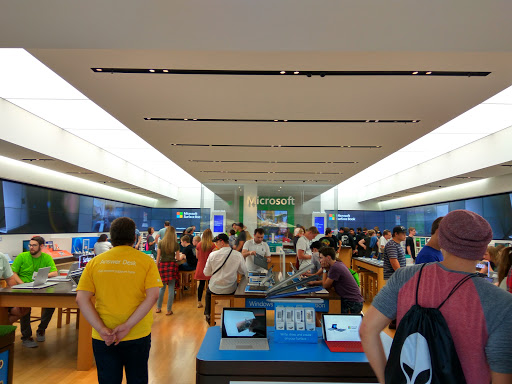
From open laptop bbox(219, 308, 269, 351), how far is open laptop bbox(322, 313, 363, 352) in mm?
405

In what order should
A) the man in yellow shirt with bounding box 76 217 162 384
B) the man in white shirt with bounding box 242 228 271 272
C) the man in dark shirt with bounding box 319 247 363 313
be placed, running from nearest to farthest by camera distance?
1. the man in yellow shirt with bounding box 76 217 162 384
2. the man in dark shirt with bounding box 319 247 363 313
3. the man in white shirt with bounding box 242 228 271 272

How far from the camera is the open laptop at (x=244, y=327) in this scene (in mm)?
2500

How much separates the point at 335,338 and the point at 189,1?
2.49m

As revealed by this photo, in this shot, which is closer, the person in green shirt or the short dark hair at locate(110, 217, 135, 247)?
the short dark hair at locate(110, 217, 135, 247)

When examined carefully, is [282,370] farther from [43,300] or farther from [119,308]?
[43,300]

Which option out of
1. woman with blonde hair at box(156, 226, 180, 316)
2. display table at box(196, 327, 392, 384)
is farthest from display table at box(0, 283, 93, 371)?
woman with blonde hair at box(156, 226, 180, 316)

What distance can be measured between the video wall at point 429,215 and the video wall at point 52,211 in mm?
9284

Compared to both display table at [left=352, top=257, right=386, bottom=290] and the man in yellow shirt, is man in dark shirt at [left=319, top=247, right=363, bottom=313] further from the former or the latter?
display table at [left=352, top=257, right=386, bottom=290]

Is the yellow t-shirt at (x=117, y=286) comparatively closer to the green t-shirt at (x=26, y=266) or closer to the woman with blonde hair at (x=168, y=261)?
the green t-shirt at (x=26, y=266)

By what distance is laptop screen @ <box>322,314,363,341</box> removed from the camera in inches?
99.2

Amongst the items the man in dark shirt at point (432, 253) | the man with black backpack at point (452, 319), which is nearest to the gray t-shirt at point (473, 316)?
the man with black backpack at point (452, 319)

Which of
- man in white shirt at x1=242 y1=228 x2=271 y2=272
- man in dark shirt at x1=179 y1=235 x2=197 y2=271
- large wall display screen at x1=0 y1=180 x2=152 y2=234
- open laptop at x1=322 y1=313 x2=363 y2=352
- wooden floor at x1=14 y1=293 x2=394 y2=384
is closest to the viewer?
open laptop at x1=322 y1=313 x2=363 y2=352

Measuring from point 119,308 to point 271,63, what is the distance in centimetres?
279

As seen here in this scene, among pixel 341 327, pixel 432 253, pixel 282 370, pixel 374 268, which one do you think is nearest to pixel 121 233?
pixel 282 370
